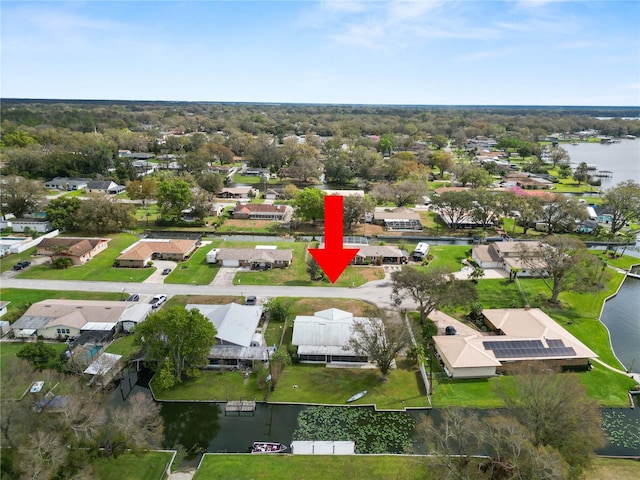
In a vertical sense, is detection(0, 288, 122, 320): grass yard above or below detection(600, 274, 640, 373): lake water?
above

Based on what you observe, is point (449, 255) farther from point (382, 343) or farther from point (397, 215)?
point (382, 343)

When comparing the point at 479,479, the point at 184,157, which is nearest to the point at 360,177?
the point at 184,157

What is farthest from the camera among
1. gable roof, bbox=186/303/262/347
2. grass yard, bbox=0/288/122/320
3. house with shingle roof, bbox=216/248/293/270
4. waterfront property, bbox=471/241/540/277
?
house with shingle roof, bbox=216/248/293/270

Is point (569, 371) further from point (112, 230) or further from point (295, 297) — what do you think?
point (112, 230)

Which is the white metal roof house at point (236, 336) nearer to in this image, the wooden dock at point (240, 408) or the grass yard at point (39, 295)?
the wooden dock at point (240, 408)

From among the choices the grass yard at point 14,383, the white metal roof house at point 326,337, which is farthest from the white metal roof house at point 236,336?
the grass yard at point 14,383

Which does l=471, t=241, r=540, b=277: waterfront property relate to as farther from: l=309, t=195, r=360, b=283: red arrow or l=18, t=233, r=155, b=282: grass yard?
l=18, t=233, r=155, b=282: grass yard

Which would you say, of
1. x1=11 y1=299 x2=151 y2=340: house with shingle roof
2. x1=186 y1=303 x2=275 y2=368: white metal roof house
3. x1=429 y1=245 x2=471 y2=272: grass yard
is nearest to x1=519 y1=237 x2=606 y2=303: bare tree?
x1=429 y1=245 x2=471 y2=272: grass yard
